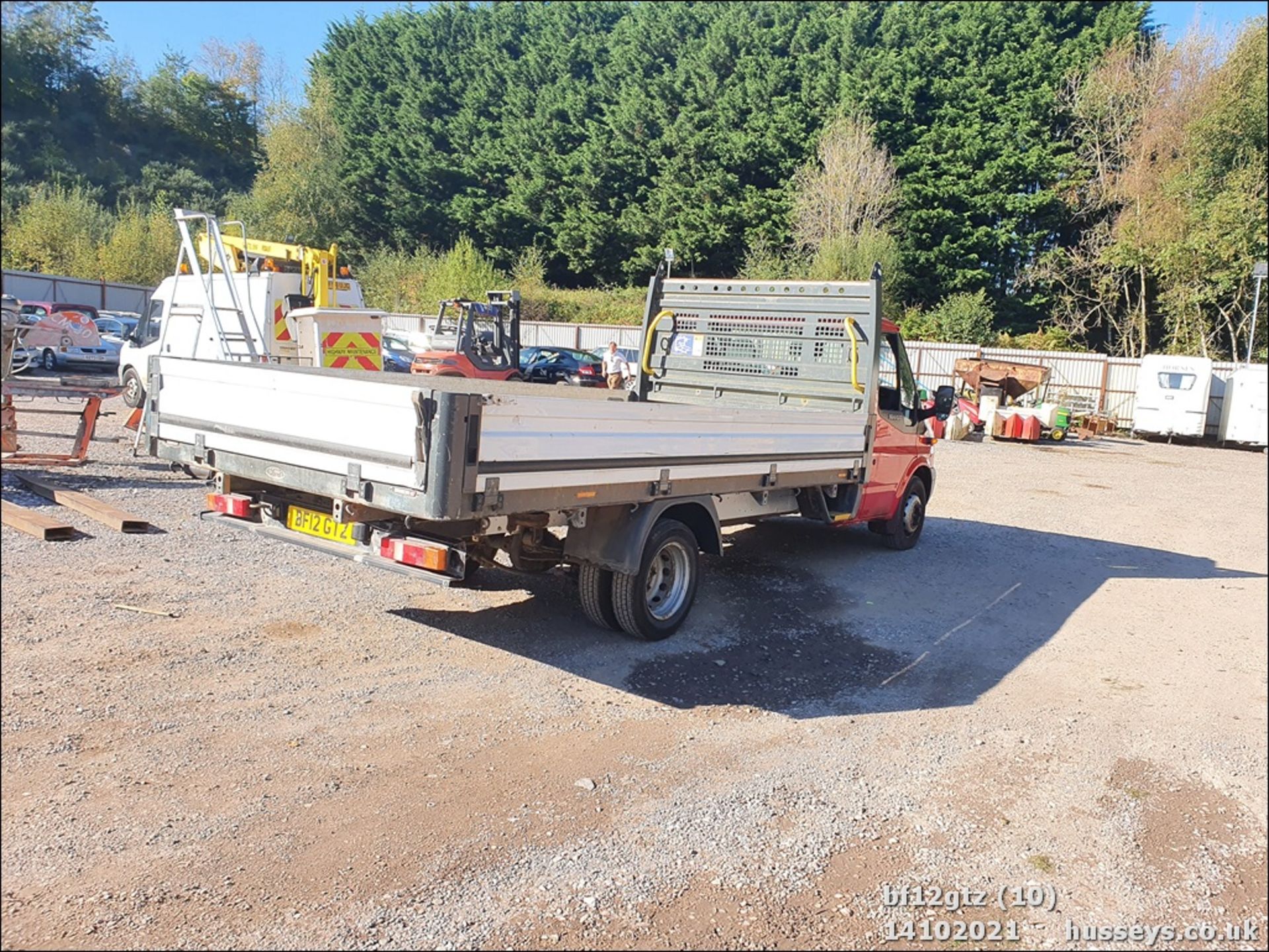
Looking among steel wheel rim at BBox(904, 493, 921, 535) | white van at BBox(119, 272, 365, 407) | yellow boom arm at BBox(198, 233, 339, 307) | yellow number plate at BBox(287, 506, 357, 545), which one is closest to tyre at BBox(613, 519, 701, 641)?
yellow number plate at BBox(287, 506, 357, 545)

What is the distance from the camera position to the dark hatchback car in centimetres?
2745

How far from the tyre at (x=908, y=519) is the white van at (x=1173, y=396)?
19.4 m

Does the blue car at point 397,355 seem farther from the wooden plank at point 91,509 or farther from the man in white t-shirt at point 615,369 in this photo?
the wooden plank at point 91,509

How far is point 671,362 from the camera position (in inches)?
349

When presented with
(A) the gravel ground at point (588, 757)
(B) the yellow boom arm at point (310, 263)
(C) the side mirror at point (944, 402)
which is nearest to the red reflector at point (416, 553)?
(A) the gravel ground at point (588, 757)

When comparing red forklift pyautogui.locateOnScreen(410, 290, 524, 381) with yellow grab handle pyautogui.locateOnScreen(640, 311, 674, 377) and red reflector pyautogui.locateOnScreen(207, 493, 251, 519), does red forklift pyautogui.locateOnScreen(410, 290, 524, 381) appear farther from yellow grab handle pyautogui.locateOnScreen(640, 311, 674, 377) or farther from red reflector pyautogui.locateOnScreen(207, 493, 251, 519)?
red reflector pyautogui.locateOnScreen(207, 493, 251, 519)

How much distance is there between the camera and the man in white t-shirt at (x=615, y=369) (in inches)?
953

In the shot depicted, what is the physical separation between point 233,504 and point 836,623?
4151mm

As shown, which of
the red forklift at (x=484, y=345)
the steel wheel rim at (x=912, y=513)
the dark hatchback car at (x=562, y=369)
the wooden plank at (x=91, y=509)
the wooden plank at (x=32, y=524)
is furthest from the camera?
A: the dark hatchback car at (x=562, y=369)

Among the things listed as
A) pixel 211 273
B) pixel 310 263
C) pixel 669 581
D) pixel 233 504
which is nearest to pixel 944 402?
pixel 669 581

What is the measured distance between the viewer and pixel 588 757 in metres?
4.41

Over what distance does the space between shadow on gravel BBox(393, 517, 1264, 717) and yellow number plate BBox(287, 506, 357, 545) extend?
113 centimetres

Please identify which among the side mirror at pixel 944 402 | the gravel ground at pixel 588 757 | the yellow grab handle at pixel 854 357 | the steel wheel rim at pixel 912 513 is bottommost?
the gravel ground at pixel 588 757

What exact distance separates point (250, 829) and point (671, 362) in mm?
6214
